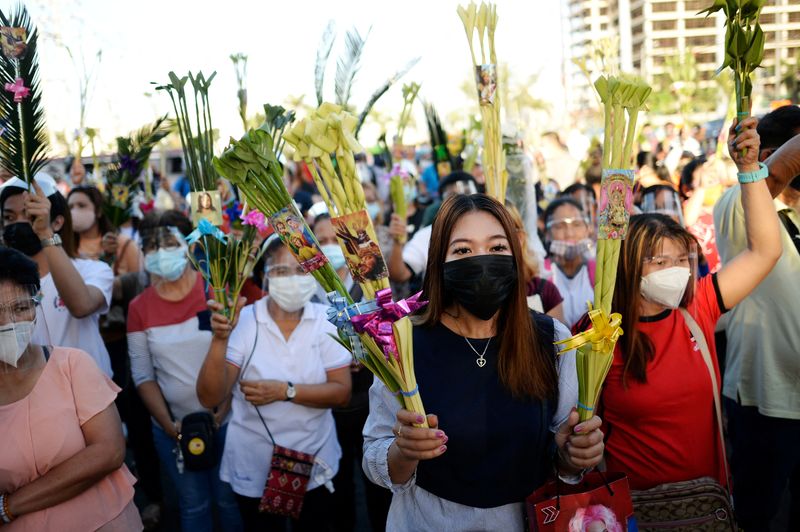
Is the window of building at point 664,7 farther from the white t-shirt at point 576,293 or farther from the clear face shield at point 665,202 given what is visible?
the white t-shirt at point 576,293

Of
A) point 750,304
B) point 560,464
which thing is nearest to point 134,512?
point 560,464

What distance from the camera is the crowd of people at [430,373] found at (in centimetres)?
222

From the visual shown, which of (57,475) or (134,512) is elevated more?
(57,475)

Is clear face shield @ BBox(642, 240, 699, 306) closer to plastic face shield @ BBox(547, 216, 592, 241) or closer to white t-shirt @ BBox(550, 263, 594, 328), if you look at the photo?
white t-shirt @ BBox(550, 263, 594, 328)

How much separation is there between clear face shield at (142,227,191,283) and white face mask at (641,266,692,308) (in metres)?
2.45

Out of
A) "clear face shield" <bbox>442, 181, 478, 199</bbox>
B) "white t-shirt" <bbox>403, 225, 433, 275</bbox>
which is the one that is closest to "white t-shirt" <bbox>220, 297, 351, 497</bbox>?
"white t-shirt" <bbox>403, 225, 433, 275</bbox>

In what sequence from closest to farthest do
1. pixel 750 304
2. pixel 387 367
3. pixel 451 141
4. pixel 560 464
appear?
pixel 387 367 < pixel 560 464 < pixel 750 304 < pixel 451 141

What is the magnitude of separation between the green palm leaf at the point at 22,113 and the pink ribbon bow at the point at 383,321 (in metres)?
2.60

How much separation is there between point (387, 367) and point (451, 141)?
28.1ft

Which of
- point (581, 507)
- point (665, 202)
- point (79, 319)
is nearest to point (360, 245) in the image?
point (581, 507)

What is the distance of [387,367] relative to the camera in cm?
196

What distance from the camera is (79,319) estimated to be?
398cm

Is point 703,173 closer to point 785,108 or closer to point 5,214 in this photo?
point 785,108

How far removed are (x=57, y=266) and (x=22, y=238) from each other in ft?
1.14
